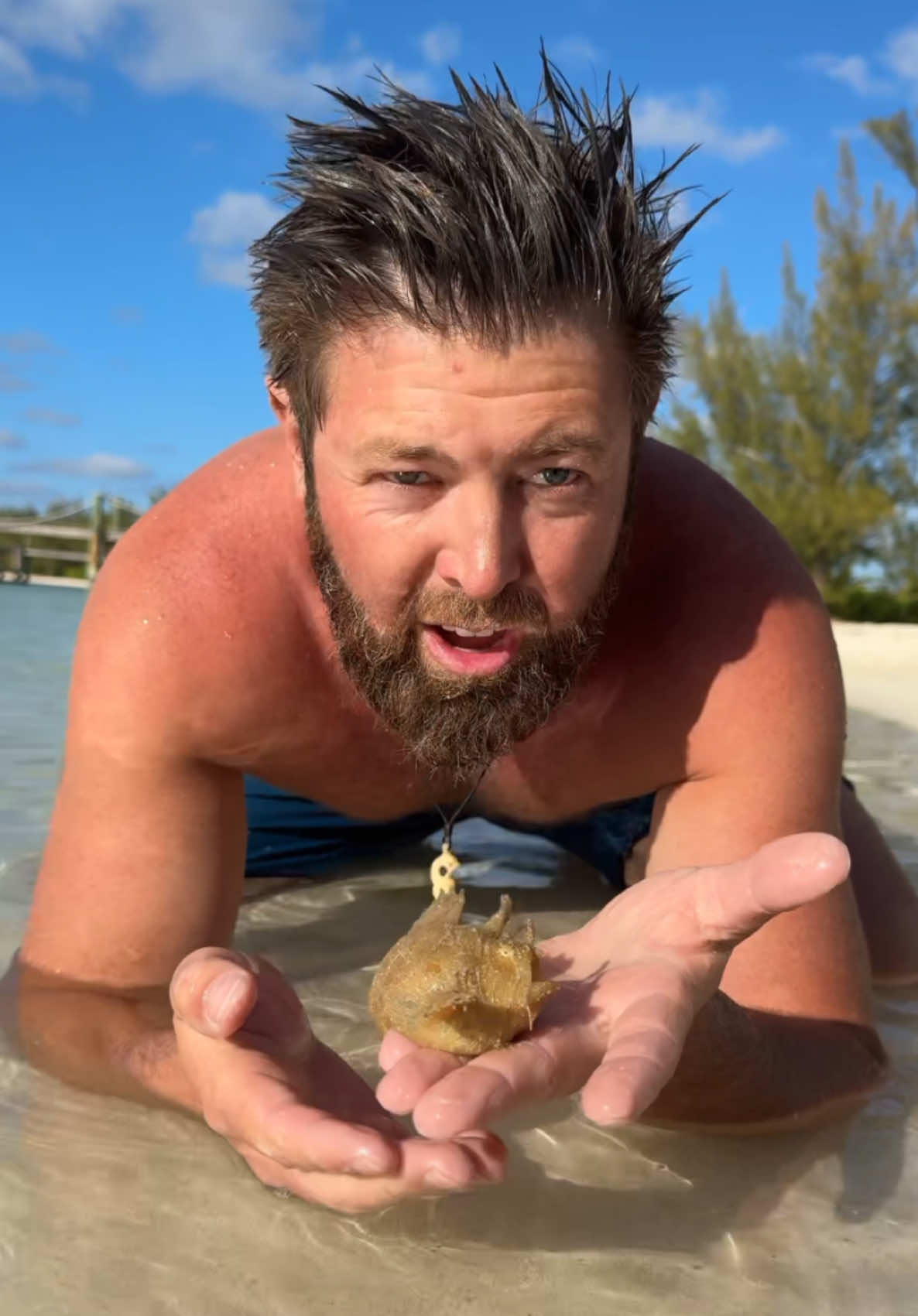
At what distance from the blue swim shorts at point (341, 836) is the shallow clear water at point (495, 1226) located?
972 mm

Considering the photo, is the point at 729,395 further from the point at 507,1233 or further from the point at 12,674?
the point at 507,1233

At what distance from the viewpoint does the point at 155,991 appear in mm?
2023

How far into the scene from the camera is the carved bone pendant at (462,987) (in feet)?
4.44

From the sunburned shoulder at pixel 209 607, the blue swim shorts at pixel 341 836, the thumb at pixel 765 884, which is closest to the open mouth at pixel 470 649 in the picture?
the sunburned shoulder at pixel 209 607

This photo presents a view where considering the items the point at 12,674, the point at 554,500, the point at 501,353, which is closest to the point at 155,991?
the point at 554,500

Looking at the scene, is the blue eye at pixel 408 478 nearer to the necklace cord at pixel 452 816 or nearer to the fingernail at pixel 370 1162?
the necklace cord at pixel 452 816

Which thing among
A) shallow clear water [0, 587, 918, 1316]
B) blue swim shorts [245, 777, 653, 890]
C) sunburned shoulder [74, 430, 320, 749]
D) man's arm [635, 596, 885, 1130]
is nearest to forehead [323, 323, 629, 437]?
sunburned shoulder [74, 430, 320, 749]

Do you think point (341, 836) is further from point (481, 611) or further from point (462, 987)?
point (462, 987)

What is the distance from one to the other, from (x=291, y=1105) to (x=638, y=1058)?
36 cm

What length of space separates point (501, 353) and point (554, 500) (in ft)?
0.76

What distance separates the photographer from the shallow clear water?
1.39 meters

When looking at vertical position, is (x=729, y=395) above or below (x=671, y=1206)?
above

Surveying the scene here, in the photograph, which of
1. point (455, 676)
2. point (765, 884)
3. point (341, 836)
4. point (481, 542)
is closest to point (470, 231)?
point (481, 542)

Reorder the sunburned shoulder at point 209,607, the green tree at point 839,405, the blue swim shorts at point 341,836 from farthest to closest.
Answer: the green tree at point 839,405
the blue swim shorts at point 341,836
the sunburned shoulder at point 209,607
